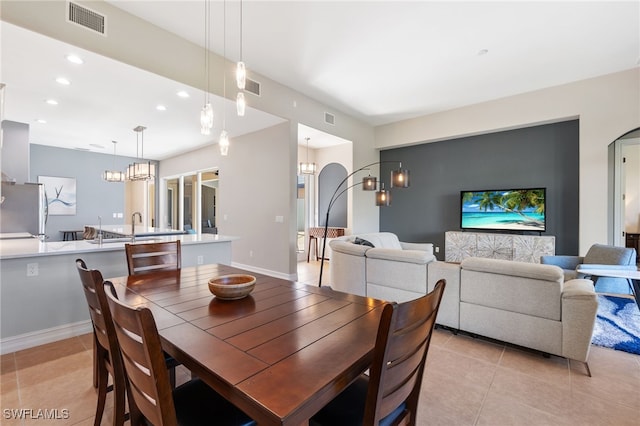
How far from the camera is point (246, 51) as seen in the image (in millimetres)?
3781

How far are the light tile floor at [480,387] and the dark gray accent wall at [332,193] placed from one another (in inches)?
185

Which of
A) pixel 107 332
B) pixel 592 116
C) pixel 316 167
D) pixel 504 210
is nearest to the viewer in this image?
pixel 107 332

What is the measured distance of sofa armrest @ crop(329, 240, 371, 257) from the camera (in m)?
3.54

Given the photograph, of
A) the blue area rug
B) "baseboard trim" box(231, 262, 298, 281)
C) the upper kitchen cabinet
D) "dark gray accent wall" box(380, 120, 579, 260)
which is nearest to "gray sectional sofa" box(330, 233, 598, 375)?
the blue area rug

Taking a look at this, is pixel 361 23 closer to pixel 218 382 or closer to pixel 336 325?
pixel 336 325

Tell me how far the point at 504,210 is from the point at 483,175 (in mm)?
856

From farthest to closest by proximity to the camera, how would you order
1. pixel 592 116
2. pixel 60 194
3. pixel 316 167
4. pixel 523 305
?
pixel 316 167 < pixel 60 194 < pixel 592 116 < pixel 523 305

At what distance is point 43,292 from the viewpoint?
2637mm

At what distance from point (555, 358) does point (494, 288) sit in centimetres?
73

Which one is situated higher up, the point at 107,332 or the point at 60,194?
the point at 60,194

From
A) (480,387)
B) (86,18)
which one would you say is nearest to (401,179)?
(480,387)

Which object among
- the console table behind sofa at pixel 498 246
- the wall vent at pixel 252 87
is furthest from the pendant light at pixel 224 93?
the console table behind sofa at pixel 498 246

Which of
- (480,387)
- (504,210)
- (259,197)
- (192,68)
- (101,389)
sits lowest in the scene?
(480,387)

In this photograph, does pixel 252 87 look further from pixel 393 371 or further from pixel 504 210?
pixel 504 210
